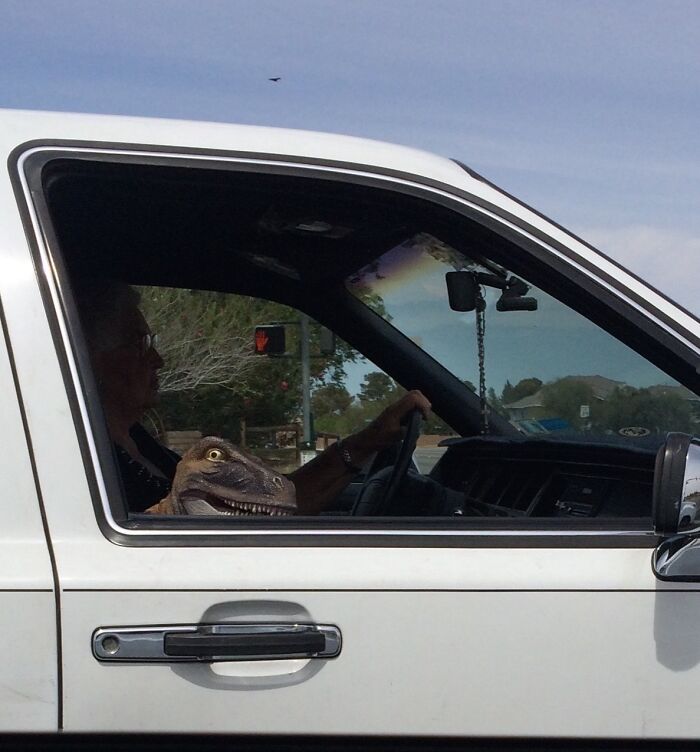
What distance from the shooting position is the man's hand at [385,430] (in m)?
2.99

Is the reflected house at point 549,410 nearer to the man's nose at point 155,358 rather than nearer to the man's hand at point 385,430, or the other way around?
the man's hand at point 385,430

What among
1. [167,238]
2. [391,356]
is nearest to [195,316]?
[167,238]

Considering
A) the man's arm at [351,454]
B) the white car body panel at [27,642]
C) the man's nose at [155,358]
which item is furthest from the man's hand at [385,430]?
the white car body panel at [27,642]

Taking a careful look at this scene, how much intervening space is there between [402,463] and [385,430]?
134 mm

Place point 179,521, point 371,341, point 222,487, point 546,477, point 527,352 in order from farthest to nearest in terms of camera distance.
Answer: point 371,341 → point 546,477 → point 527,352 → point 222,487 → point 179,521

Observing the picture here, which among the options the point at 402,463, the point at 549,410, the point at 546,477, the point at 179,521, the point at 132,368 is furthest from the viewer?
the point at 546,477

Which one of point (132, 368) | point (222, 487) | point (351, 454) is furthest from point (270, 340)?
point (222, 487)

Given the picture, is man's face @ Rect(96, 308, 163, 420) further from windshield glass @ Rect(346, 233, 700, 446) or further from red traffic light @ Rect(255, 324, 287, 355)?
windshield glass @ Rect(346, 233, 700, 446)

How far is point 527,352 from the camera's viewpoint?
251 cm

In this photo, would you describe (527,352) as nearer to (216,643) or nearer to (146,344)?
(146,344)

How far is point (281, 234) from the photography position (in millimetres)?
2998

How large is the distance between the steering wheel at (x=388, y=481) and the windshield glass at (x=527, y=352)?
0.22 meters

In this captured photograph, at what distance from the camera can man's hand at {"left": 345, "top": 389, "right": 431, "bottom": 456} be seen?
2.99m

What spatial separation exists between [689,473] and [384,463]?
1305mm
